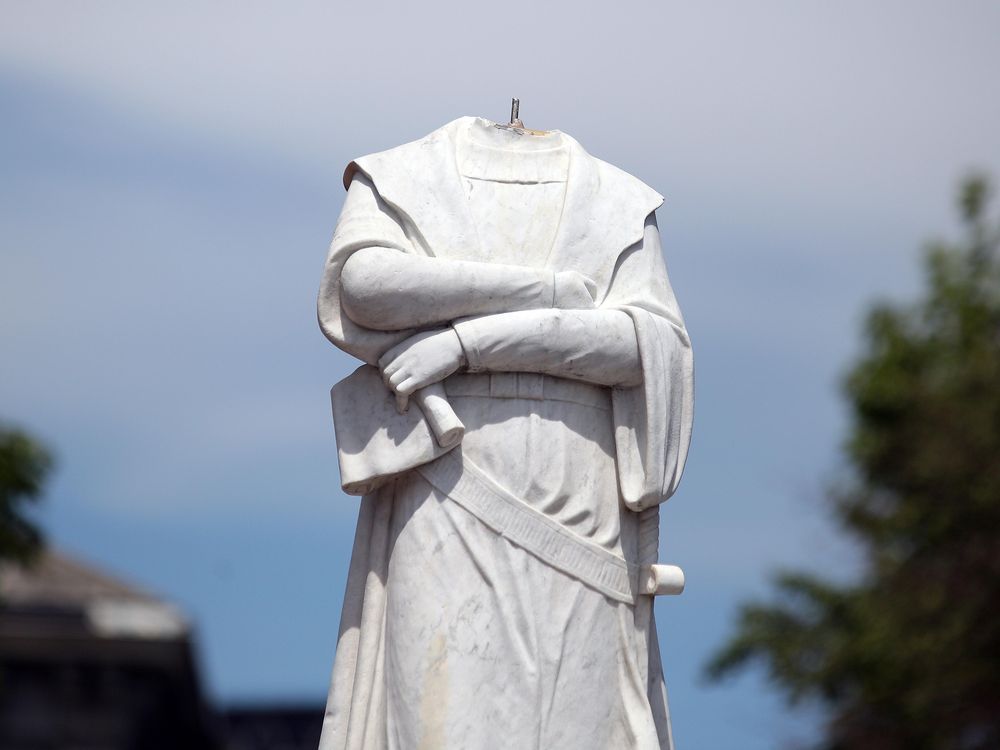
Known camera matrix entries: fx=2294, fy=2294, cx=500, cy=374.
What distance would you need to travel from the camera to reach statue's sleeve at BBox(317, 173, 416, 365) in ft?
32.1

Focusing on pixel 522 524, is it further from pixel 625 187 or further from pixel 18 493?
pixel 18 493

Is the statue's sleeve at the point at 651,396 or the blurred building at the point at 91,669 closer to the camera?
the statue's sleeve at the point at 651,396

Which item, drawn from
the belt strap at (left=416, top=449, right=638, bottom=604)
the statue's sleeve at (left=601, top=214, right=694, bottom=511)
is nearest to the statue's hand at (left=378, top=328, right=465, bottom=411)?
the belt strap at (left=416, top=449, right=638, bottom=604)

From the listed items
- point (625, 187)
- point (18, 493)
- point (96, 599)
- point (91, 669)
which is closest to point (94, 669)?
point (91, 669)

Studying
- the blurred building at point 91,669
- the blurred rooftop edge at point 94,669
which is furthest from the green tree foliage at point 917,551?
the blurred building at point 91,669

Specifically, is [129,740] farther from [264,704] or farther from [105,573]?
[264,704]

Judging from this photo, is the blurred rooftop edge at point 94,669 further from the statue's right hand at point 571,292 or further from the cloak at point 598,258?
the statue's right hand at point 571,292

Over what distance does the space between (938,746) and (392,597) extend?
84.5ft

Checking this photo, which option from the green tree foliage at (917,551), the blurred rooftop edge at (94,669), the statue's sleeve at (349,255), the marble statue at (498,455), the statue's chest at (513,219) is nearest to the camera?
the marble statue at (498,455)

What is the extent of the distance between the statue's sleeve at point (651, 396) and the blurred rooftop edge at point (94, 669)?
43.3 metres

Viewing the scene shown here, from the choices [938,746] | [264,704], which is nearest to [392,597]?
[938,746]

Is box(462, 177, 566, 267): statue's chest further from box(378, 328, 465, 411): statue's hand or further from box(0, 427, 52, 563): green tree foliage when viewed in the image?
box(0, 427, 52, 563): green tree foliage

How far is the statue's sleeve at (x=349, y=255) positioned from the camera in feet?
32.1

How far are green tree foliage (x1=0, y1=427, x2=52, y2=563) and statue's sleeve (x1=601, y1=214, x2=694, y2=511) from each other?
2725 centimetres
